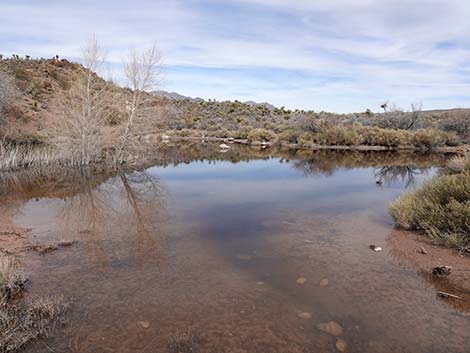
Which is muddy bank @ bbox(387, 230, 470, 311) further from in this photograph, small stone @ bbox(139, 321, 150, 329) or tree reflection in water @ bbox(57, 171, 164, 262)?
tree reflection in water @ bbox(57, 171, 164, 262)

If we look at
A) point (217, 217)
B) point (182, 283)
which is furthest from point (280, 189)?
point (182, 283)

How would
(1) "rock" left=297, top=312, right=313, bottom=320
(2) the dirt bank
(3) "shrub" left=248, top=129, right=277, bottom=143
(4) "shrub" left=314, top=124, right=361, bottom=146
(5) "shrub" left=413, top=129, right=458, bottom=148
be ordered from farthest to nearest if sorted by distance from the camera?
(3) "shrub" left=248, top=129, right=277, bottom=143 < (4) "shrub" left=314, top=124, right=361, bottom=146 < (5) "shrub" left=413, top=129, right=458, bottom=148 < (2) the dirt bank < (1) "rock" left=297, top=312, right=313, bottom=320

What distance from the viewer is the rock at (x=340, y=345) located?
4.20 metres

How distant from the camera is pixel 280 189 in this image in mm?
13953

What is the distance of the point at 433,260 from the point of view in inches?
261

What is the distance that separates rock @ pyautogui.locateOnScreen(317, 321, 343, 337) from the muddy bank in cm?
197

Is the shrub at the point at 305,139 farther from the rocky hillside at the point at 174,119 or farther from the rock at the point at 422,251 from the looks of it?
the rock at the point at 422,251

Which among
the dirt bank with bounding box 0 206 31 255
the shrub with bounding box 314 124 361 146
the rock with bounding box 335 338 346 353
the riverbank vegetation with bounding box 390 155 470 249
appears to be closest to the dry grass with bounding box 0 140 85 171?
the dirt bank with bounding box 0 206 31 255

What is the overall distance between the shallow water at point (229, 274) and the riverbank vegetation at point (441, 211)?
67 centimetres

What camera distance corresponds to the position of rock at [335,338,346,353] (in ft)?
13.8

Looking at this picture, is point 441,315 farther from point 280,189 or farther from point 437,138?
point 437,138

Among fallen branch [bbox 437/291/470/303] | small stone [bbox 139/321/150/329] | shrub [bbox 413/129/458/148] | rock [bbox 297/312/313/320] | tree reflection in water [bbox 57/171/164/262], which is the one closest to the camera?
small stone [bbox 139/321/150/329]

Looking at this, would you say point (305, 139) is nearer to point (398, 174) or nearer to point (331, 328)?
point (398, 174)

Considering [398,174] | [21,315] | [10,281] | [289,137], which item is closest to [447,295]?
[21,315]
